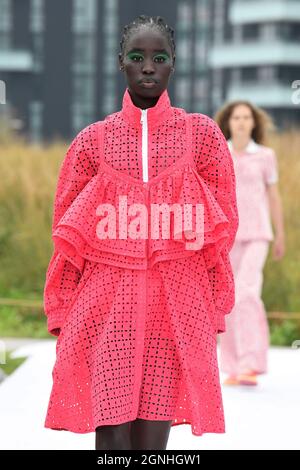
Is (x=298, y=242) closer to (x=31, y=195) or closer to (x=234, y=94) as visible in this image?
(x=31, y=195)

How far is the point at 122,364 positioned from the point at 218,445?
1601 mm

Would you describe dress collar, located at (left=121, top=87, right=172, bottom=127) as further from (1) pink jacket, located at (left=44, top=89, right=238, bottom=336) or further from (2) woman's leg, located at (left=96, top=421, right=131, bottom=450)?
(2) woman's leg, located at (left=96, top=421, right=131, bottom=450)

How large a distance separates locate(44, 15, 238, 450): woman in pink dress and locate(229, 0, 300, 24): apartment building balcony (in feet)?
177

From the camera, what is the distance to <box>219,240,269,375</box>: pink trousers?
6574mm

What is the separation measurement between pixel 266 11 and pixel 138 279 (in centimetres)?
5456

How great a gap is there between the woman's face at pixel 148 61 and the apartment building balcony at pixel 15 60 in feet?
186

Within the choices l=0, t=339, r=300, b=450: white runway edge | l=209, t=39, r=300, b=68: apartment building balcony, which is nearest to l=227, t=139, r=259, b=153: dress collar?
l=0, t=339, r=300, b=450: white runway edge

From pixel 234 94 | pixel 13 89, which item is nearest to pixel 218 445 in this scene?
pixel 234 94

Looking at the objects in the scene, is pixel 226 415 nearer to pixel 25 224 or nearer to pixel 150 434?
pixel 150 434

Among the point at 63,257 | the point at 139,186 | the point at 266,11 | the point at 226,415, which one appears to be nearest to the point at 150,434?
the point at 63,257

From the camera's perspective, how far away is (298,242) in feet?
34.2

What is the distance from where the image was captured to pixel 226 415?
5.66m

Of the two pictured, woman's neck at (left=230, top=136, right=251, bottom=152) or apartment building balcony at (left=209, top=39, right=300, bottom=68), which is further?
apartment building balcony at (left=209, top=39, right=300, bottom=68)

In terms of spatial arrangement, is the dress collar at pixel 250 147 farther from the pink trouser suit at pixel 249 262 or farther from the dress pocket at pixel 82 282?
the dress pocket at pixel 82 282
